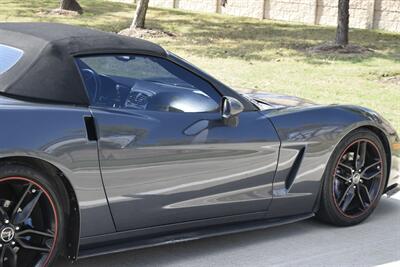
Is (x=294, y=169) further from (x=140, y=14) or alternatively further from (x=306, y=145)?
(x=140, y=14)

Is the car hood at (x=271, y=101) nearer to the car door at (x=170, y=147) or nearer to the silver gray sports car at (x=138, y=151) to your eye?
the silver gray sports car at (x=138, y=151)

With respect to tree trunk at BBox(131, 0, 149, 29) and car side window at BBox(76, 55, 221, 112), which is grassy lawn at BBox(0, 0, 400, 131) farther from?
car side window at BBox(76, 55, 221, 112)

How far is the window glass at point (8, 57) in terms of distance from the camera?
4.20m

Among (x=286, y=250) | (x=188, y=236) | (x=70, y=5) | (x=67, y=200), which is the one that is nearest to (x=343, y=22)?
(x=70, y=5)

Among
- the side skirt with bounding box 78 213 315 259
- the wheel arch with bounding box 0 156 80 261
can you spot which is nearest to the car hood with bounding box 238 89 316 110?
the side skirt with bounding box 78 213 315 259

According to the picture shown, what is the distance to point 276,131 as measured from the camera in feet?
16.0

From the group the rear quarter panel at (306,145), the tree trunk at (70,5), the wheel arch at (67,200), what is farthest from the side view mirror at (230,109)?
the tree trunk at (70,5)

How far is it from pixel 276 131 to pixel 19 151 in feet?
6.08

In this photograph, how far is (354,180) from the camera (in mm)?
5352

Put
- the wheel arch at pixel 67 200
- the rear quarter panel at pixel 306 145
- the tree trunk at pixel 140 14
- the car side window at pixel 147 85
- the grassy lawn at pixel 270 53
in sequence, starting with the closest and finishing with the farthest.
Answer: the wheel arch at pixel 67 200, the car side window at pixel 147 85, the rear quarter panel at pixel 306 145, the grassy lawn at pixel 270 53, the tree trunk at pixel 140 14

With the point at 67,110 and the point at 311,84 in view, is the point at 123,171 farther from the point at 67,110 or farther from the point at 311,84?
the point at 311,84

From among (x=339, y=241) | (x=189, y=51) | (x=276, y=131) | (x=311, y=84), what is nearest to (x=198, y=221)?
(x=276, y=131)

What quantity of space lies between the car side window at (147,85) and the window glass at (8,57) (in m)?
0.38

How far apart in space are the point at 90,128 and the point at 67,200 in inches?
16.6
